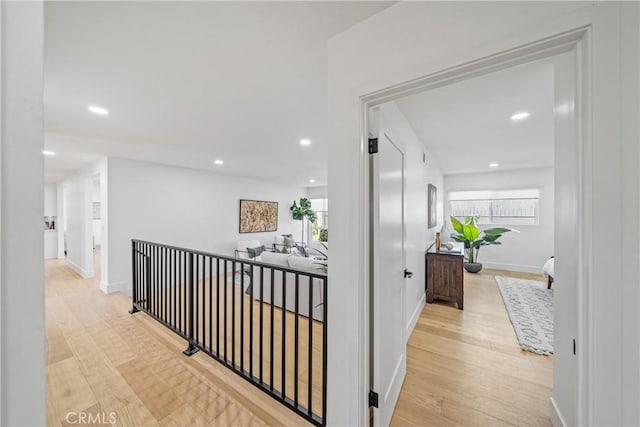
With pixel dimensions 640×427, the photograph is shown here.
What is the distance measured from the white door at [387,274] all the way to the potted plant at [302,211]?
5.92m

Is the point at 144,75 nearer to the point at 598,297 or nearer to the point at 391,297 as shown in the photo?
the point at 391,297

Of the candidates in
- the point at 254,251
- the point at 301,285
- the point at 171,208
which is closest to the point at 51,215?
the point at 171,208

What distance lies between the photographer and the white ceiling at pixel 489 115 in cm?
185

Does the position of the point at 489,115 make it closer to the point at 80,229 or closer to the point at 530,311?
the point at 530,311

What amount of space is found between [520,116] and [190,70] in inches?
123

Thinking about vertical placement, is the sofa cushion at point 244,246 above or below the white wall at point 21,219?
below

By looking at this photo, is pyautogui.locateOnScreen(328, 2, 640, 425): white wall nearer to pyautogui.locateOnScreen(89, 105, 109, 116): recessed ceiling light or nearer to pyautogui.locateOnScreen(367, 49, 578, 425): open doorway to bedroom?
pyautogui.locateOnScreen(367, 49, 578, 425): open doorway to bedroom

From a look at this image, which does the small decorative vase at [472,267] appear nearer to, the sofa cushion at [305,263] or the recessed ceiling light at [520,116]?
the recessed ceiling light at [520,116]

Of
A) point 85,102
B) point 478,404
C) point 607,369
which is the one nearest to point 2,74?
point 607,369

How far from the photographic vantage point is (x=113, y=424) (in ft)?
4.98

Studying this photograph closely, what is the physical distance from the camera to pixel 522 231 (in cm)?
556

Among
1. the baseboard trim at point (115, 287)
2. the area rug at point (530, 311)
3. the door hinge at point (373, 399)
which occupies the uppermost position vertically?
the door hinge at point (373, 399)

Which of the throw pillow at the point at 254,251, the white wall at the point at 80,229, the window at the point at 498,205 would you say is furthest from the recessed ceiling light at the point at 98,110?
the window at the point at 498,205

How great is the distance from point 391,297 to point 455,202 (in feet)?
18.5
